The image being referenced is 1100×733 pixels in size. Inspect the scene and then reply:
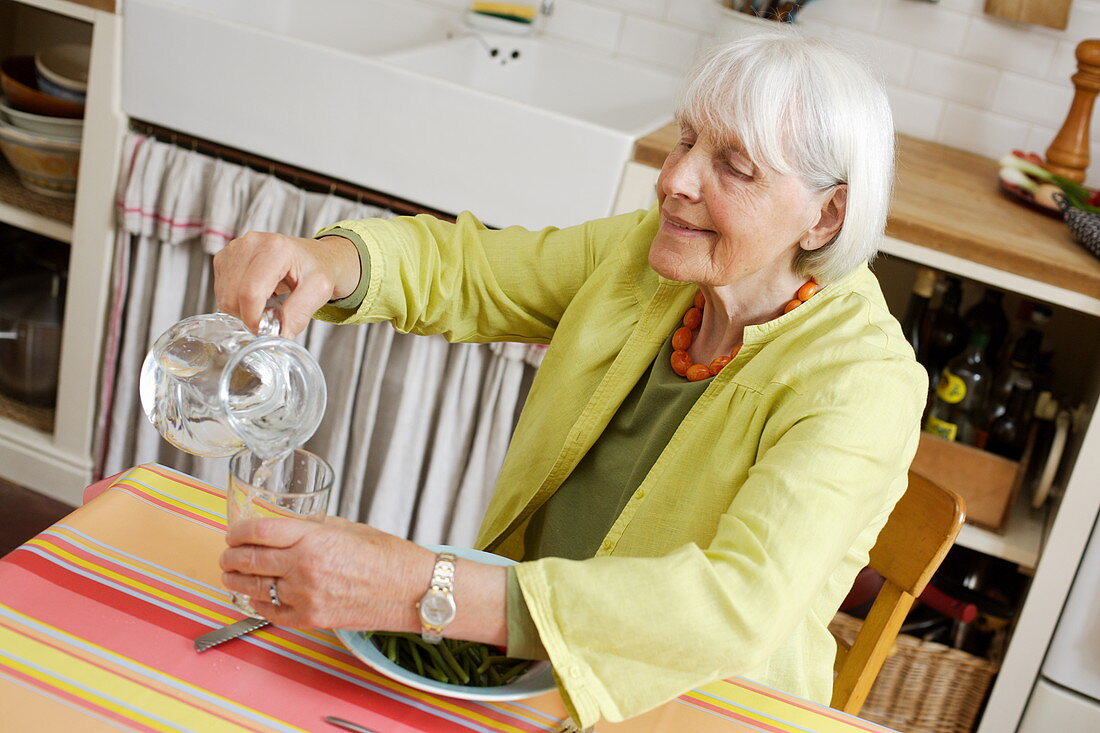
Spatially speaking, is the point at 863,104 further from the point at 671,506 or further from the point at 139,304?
the point at 139,304

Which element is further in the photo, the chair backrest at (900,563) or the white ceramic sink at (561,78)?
the white ceramic sink at (561,78)

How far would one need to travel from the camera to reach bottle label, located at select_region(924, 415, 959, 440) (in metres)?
1.85

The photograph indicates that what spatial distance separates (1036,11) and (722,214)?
4.50 feet

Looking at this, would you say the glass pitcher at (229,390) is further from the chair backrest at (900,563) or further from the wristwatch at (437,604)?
the chair backrest at (900,563)

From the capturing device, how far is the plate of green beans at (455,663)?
0.83m

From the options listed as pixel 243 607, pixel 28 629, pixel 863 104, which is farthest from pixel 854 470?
pixel 28 629

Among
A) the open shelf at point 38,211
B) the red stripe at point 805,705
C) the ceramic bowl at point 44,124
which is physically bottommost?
the open shelf at point 38,211

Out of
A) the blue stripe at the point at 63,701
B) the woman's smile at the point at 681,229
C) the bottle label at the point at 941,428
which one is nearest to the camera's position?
the blue stripe at the point at 63,701

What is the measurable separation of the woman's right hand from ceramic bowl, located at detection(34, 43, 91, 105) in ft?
4.11

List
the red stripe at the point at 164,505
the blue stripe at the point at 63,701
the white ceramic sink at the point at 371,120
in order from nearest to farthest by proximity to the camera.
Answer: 1. the blue stripe at the point at 63,701
2. the red stripe at the point at 164,505
3. the white ceramic sink at the point at 371,120

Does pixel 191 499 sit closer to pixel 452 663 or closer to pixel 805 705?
pixel 452 663

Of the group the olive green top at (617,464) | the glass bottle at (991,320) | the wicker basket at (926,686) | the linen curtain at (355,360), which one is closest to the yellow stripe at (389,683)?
the olive green top at (617,464)

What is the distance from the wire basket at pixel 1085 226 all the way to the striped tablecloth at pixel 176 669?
3.37 ft

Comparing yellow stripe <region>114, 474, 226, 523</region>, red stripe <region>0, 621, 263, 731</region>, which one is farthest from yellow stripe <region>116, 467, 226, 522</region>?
red stripe <region>0, 621, 263, 731</region>
